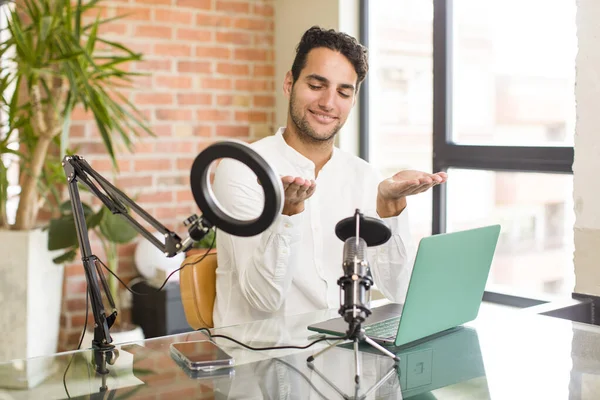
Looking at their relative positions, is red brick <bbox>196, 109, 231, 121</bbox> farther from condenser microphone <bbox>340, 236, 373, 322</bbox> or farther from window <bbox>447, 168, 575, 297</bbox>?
condenser microphone <bbox>340, 236, 373, 322</bbox>

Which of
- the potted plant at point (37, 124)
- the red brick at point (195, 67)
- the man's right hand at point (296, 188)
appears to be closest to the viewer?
the man's right hand at point (296, 188)

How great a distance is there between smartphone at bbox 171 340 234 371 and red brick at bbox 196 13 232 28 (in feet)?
8.13

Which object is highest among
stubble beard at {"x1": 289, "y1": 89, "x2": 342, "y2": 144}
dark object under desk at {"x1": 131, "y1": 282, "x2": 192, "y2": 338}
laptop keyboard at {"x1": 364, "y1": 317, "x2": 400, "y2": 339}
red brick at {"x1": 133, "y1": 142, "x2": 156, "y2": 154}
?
stubble beard at {"x1": 289, "y1": 89, "x2": 342, "y2": 144}

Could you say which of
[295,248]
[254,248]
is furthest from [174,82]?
[295,248]

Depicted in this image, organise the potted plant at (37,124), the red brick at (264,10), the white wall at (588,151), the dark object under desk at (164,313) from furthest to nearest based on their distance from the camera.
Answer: the red brick at (264,10) < the dark object under desk at (164,313) < the potted plant at (37,124) < the white wall at (588,151)

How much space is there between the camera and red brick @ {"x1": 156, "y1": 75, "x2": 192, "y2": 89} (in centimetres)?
357

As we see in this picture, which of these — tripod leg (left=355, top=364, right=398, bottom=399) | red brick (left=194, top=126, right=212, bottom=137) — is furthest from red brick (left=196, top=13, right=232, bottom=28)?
tripod leg (left=355, top=364, right=398, bottom=399)

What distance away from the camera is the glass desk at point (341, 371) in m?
1.19

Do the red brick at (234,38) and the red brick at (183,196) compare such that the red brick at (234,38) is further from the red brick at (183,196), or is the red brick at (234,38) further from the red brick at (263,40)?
the red brick at (183,196)

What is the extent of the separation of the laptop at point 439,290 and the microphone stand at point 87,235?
0.42 metres

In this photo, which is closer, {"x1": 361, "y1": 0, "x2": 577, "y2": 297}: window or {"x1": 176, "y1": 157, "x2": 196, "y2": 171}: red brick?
{"x1": 361, "y1": 0, "x2": 577, "y2": 297}: window

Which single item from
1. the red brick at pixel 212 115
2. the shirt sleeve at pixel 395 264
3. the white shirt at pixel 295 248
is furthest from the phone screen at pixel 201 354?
the red brick at pixel 212 115

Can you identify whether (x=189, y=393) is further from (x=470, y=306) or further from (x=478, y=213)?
(x=478, y=213)

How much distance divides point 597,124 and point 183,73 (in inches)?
82.7
